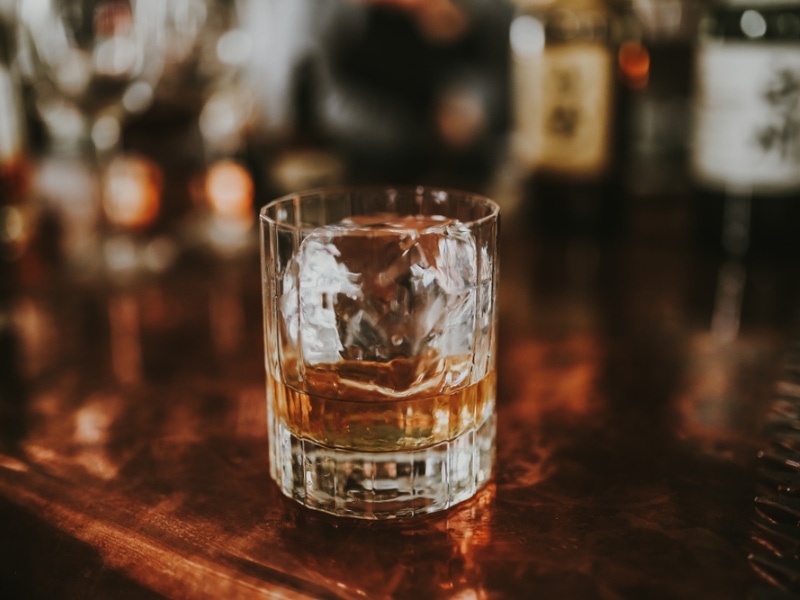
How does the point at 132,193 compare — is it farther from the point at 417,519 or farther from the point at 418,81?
the point at 417,519

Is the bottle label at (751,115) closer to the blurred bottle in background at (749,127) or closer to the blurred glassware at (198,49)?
the blurred bottle in background at (749,127)

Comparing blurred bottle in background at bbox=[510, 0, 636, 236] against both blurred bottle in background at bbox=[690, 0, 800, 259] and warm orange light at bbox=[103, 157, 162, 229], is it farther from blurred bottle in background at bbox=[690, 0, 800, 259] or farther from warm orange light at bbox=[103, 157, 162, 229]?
warm orange light at bbox=[103, 157, 162, 229]

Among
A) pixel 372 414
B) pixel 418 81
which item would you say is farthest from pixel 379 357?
pixel 418 81

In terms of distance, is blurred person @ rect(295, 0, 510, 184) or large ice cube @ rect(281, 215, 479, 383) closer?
large ice cube @ rect(281, 215, 479, 383)

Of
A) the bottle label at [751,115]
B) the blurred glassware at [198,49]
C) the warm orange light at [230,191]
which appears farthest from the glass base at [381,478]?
the blurred glassware at [198,49]

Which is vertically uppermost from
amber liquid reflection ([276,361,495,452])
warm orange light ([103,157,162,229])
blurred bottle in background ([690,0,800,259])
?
blurred bottle in background ([690,0,800,259])

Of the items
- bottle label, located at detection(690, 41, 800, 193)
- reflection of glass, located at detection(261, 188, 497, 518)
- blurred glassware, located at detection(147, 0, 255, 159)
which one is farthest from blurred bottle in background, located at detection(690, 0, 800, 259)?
blurred glassware, located at detection(147, 0, 255, 159)

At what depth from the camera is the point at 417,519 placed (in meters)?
0.38

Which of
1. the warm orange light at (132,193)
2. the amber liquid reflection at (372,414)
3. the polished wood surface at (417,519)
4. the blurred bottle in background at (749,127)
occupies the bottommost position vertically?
the polished wood surface at (417,519)

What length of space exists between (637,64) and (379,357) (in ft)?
2.67

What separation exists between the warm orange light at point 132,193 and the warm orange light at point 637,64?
0.61 meters

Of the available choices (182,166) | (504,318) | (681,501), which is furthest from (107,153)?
(681,501)

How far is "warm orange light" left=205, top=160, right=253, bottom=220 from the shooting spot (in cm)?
106

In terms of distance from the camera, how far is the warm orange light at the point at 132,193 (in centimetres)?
104
